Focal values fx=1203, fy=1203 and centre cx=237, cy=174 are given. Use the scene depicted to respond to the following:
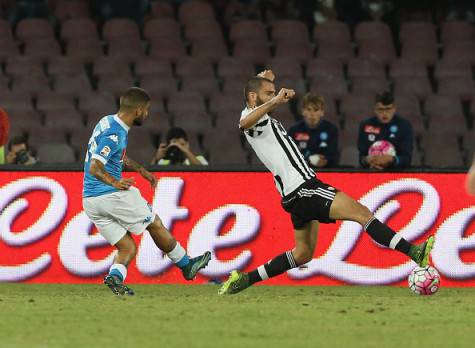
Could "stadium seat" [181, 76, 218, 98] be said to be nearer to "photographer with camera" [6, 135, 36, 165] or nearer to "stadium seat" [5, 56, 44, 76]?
"stadium seat" [5, 56, 44, 76]

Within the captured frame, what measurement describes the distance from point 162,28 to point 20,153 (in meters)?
4.82

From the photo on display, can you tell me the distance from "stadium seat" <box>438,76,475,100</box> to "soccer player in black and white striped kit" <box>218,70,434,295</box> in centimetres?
647

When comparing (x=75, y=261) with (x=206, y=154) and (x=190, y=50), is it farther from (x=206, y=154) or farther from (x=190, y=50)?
(x=190, y=50)

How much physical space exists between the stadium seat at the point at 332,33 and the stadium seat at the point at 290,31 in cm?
16

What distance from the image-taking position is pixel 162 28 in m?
17.1

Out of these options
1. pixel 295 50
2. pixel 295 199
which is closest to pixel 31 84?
pixel 295 50

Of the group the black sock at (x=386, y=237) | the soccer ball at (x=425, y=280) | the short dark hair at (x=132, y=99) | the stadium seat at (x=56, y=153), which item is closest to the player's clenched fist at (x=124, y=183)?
the short dark hair at (x=132, y=99)

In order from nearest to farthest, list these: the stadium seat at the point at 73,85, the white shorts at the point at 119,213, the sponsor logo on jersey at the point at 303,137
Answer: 1. the white shorts at the point at 119,213
2. the sponsor logo on jersey at the point at 303,137
3. the stadium seat at the point at 73,85

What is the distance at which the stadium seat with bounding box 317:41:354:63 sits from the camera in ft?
54.1

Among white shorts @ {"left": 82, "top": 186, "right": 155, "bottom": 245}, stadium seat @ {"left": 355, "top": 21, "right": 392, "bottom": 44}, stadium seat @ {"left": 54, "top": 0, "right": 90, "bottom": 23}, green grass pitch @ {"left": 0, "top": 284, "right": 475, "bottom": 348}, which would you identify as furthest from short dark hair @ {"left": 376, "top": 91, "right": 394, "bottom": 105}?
stadium seat @ {"left": 54, "top": 0, "right": 90, "bottom": 23}

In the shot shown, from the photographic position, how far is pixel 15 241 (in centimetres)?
1170

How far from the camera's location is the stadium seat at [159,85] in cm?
1596

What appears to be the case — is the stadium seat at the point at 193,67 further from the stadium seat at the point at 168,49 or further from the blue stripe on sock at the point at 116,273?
the blue stripe on sock at the point at 116,273

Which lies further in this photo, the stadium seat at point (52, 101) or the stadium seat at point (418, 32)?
the stadium seat at point (418, 32)
